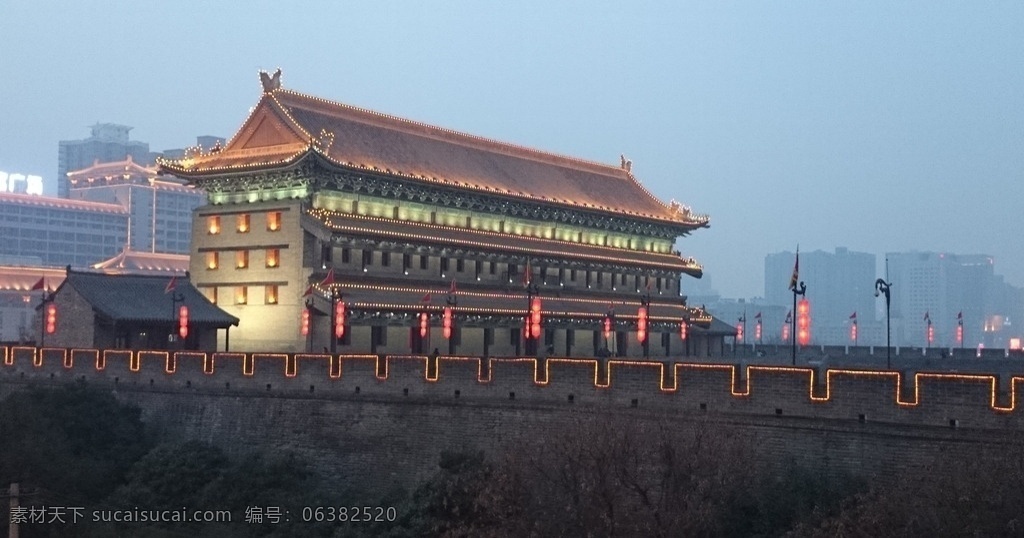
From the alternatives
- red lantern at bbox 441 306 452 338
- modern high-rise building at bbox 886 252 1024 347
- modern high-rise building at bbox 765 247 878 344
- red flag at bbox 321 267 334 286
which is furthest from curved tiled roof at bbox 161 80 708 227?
modern high-rise building at bbox 765 247 878 344

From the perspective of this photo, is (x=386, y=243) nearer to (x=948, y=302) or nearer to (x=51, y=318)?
(x=51, y=318)

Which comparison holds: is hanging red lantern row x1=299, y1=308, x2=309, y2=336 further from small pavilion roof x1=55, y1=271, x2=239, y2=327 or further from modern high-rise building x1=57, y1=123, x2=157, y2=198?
modern high-rise building x1=57, y1=123, x2=157, y2=198

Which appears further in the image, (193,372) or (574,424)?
(193,372)

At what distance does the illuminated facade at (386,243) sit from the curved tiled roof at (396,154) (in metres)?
0.10

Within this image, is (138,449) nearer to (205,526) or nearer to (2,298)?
(205,526)

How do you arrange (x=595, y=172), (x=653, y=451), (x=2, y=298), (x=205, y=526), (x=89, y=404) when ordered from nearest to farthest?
(x=653, y=451) → (x=205, y=526) → (x=89, y=404) → (x=595, y=172) → (x=2, y=298)

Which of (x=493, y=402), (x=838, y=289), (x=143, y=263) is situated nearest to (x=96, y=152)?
(x=143, y=263)

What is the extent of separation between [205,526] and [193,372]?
745 cm

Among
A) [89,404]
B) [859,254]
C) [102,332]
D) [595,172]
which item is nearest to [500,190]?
[595,172]

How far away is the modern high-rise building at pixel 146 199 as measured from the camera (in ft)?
461

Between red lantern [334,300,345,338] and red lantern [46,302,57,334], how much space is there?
33.7 ft

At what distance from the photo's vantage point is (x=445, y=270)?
5334cm

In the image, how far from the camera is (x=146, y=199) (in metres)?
142

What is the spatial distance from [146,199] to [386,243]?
328 ft
